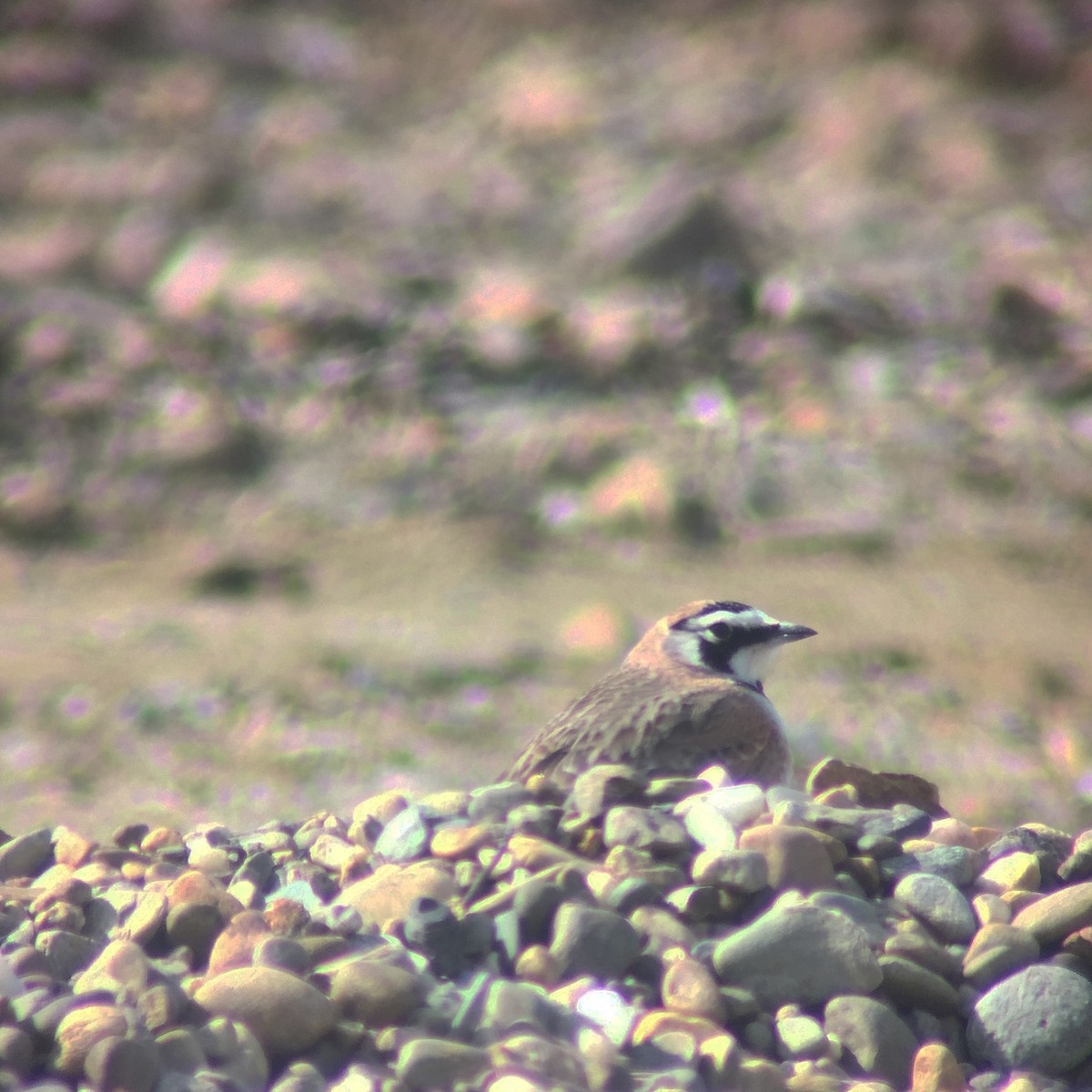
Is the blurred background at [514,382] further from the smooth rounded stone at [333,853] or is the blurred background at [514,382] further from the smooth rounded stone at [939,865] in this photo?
the smooth rounded stone at [939,865]

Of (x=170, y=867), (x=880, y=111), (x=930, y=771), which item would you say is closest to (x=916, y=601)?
(x=930, y=771)

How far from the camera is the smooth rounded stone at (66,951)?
407cm

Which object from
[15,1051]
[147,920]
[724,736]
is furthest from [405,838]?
[724,736]

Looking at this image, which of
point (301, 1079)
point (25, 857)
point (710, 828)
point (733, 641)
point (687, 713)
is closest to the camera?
point (301, 1079)

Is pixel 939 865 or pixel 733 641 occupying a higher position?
pixel 939 865

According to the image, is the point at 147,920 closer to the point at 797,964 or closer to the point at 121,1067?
the point at 121,1067

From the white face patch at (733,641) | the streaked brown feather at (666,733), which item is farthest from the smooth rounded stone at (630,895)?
the white face patch at (733,641)

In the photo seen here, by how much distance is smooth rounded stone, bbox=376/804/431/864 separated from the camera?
457 cm

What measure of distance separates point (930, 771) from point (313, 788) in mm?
4445

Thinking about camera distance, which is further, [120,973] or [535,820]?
[535,820]

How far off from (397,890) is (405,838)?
0.37 meters

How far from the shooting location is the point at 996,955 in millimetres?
4168

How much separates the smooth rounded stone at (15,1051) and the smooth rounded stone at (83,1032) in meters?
0.06

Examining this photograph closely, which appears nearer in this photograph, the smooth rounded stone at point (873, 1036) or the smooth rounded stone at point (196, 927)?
the smooth rounded stone at point (873, 1036)
